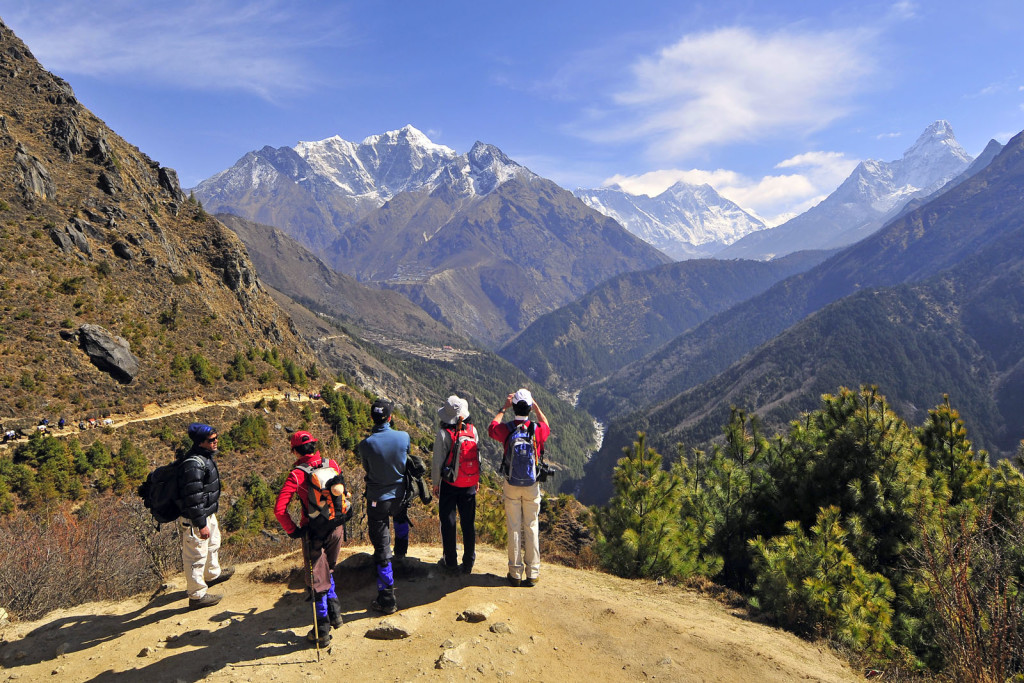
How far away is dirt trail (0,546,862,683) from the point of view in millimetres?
7094

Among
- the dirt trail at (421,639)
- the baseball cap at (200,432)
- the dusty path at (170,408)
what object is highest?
the baseball cap at (200,432)

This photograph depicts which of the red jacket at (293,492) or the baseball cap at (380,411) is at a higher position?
the baseball cap at (380,411)

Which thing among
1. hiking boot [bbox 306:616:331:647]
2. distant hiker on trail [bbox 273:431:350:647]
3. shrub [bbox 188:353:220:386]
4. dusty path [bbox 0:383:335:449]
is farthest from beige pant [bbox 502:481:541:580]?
shrub [bbox 188:353:220:386]

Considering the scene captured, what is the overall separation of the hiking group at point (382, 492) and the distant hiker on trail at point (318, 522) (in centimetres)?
2

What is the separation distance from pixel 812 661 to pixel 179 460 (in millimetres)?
11243

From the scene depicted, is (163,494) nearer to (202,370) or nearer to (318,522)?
(318,522)

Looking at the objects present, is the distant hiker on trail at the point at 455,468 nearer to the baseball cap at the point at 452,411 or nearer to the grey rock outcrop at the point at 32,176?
the baseball cap at the point at 452,411

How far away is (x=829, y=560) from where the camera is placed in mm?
9805

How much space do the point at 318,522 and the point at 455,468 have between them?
2.54 m

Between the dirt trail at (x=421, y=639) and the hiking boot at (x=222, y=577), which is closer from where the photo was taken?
the dirt trail at (x=421, y=639)

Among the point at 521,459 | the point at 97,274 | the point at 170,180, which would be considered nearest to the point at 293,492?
the point at 521,459

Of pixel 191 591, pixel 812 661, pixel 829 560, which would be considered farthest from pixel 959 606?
pixel 191 591

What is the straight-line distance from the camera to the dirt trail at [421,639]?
7.09m

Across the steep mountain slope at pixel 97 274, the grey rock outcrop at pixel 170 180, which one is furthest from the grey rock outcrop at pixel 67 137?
the grey rock outcrop at pixel 170 180
